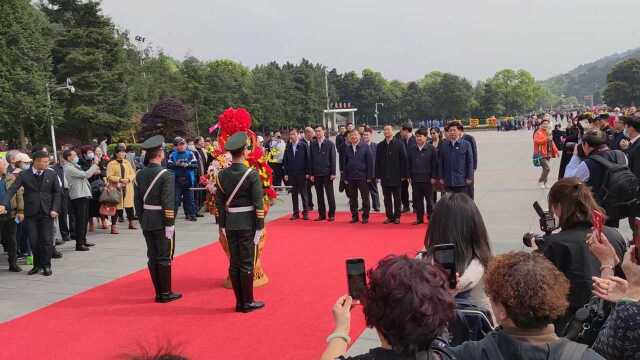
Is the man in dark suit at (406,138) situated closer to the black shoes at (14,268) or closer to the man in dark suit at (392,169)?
the man in dark suit at (392,169)

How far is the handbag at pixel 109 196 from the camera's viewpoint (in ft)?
37.5

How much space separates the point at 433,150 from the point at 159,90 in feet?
128

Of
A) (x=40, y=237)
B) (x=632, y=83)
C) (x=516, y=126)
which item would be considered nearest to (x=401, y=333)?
(x=40, y=237)

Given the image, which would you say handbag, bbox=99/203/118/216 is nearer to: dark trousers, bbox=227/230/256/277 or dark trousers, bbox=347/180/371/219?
dark trousers, bbox=347/180/371/219

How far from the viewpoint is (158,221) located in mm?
6840

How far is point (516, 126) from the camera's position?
201 feet

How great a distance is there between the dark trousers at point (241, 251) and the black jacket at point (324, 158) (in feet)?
18.0

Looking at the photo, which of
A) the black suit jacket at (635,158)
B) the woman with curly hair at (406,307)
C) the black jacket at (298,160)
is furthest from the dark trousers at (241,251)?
the black jacket at (298,160)

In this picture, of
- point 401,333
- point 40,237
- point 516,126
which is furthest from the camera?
point 516,126

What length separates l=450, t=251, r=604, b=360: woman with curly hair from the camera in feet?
6.91

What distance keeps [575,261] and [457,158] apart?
21.8 feet

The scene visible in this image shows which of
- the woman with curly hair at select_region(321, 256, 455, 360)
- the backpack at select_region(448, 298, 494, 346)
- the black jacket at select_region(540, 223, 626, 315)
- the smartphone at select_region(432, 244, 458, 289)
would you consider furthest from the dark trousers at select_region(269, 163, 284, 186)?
the woman with curly hair at select_region(321, 256, 455, 360)

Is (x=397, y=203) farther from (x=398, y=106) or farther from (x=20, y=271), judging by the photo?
(x=398, y=106)

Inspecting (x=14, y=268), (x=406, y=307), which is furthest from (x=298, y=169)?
(x=406, y=307)
